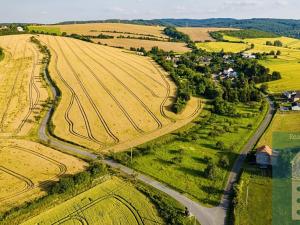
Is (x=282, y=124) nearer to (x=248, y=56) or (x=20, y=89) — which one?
(x=20, y=89)

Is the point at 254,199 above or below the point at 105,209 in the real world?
above

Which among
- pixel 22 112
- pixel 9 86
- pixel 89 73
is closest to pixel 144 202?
pixel 22 112

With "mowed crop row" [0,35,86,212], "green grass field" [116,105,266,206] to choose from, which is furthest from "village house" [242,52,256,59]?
"mowed crop row" [0,35,86,212]

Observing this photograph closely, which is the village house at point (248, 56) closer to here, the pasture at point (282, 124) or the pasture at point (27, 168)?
the pasture at point (282, 124)

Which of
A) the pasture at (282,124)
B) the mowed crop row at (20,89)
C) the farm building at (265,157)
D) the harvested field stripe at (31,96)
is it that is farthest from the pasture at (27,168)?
the pasture at (282,124)

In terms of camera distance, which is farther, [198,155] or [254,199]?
[198,155]

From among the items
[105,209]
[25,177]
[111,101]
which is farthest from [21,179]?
[111,101]

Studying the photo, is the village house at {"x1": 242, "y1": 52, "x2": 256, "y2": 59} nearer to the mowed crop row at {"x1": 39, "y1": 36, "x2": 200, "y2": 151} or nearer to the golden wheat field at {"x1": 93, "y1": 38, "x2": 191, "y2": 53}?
the golden wheat field at {"x1": 93, "y1": 38, "x2": 191, "y2": 53}
